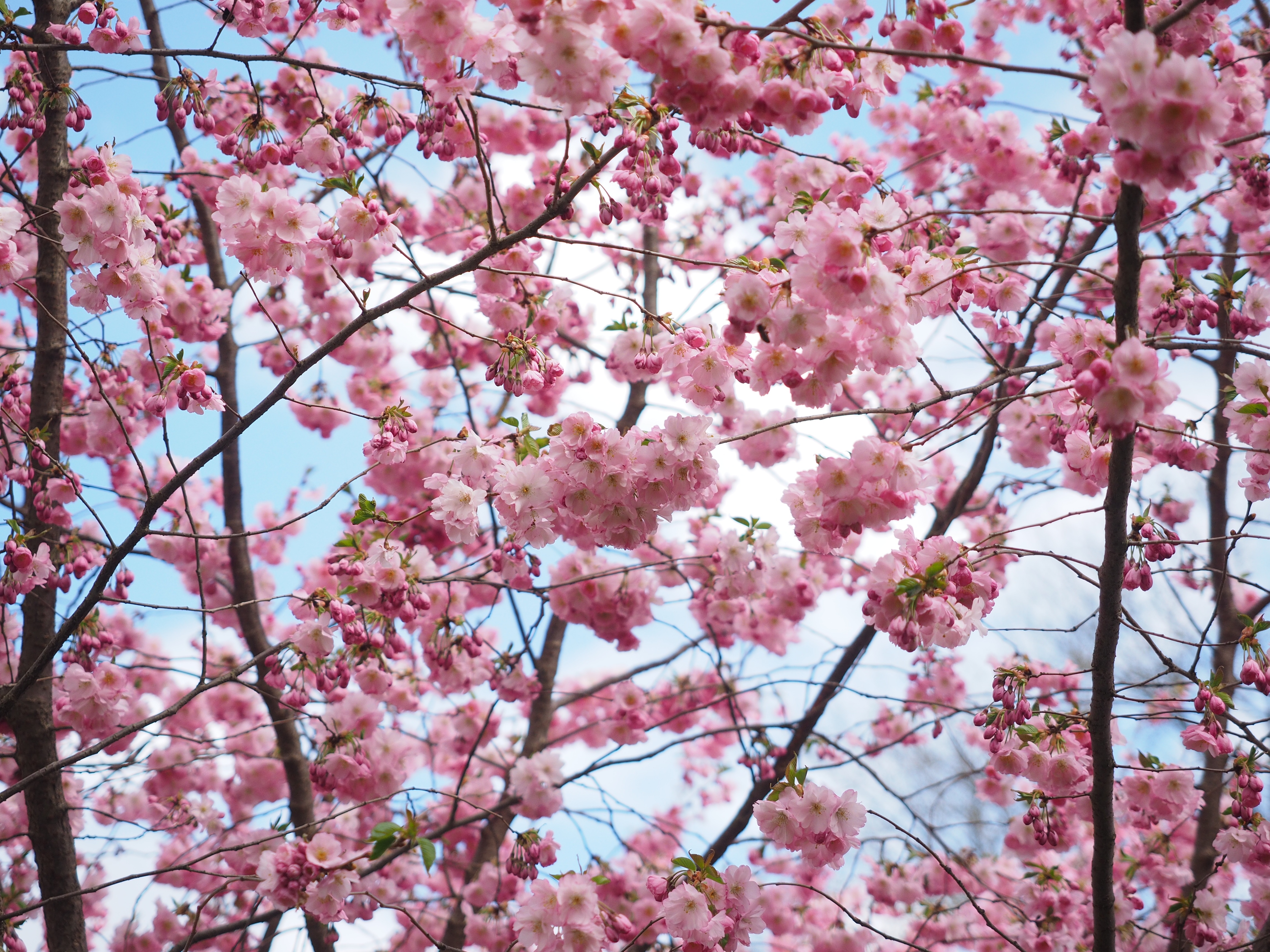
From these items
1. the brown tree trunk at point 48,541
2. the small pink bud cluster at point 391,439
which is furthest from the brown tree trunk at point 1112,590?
the brown tree trunk at point 48,541

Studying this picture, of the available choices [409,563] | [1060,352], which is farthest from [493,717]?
[1060,352]

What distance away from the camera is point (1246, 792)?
8.07ft

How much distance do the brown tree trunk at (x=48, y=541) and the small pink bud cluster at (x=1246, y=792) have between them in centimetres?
378

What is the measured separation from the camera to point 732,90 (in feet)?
6.40

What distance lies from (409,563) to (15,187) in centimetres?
179

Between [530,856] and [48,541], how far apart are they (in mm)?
2157

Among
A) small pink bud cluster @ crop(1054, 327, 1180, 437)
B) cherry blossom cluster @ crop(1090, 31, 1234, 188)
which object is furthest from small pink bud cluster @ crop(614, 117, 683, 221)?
small pink bud cluster @ crop(1054, 327, 1180, 437)

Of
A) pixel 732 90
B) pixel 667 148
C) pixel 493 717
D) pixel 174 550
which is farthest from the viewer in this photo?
pixel 493 717

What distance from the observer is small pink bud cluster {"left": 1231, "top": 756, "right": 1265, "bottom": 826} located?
2.45 metres

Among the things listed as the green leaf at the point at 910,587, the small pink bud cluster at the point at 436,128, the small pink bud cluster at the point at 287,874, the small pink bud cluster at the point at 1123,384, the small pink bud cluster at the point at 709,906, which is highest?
the small pink bud cluster at the point at 436,128

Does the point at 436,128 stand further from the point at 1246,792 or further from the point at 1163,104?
the point at 1246,792

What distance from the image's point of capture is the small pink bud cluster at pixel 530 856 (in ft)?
10.6

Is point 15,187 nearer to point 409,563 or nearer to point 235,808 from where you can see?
point 409,563

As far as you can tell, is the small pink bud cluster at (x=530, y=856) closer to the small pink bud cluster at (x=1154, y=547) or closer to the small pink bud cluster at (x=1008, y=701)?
the small pink bud cluster at (x=1008, y=701)
